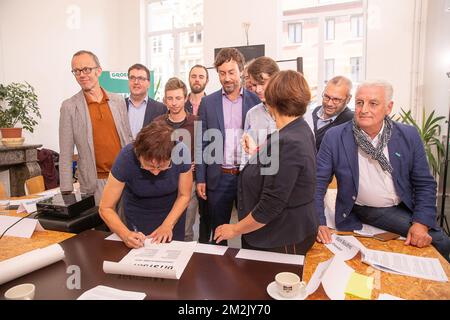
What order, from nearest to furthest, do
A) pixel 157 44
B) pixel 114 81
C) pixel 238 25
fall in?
pixel 114 81, pixel 238 25, pixel 157 44

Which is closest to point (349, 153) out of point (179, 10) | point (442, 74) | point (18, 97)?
point (442, 74)

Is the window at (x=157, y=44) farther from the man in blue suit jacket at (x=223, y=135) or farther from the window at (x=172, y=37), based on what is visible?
the man in blue suit jacket at (x=223, y=135)

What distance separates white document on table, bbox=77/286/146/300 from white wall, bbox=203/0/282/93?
17.7 ft

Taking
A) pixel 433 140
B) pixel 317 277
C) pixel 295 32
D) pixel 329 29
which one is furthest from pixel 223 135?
pixel 329 29

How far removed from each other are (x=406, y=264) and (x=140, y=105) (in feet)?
7.35

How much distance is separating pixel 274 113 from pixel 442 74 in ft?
12.6

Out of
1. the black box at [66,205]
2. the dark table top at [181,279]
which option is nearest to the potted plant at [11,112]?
the black box at [66,205]

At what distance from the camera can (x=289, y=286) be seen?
41.9 inches

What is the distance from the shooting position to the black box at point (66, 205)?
1721mm

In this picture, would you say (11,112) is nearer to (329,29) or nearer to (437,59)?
(329,29)

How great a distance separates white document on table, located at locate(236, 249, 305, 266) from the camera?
133cm

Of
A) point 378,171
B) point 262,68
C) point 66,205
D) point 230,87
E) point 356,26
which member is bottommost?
point 66,205
